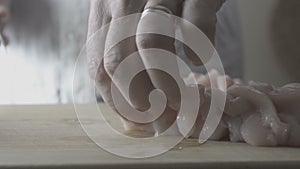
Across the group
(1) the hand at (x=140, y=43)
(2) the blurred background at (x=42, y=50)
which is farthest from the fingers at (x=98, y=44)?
(2) the blurred background at (x=42, y=50)

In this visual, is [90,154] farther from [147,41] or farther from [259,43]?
[259,43]

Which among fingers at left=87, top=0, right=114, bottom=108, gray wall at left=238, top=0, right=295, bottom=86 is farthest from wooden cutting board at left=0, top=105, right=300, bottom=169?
gray wall at left=238, top=0, right=295, bottom=86

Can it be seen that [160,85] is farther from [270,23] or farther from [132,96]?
[270,23]

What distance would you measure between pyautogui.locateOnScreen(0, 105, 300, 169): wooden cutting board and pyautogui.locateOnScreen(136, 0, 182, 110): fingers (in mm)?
92

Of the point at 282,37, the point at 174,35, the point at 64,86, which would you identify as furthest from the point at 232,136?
the point at 282,37

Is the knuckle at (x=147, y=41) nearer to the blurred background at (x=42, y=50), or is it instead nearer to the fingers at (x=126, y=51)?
the fingers at (x=126, y=51)

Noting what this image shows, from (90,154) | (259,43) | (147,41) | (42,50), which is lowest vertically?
(259,43)

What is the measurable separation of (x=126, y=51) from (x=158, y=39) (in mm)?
68

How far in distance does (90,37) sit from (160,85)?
6.6 inches

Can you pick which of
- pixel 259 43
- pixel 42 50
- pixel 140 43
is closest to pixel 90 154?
pixel 140 43

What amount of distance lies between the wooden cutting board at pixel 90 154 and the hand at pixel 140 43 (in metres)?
0.08

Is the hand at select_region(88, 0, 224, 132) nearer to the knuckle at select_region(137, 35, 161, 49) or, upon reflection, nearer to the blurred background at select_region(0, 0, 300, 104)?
the knuckle at select_region(137, 35, 161, 49)

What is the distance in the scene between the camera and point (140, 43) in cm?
75

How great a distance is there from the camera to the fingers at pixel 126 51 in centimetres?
80
